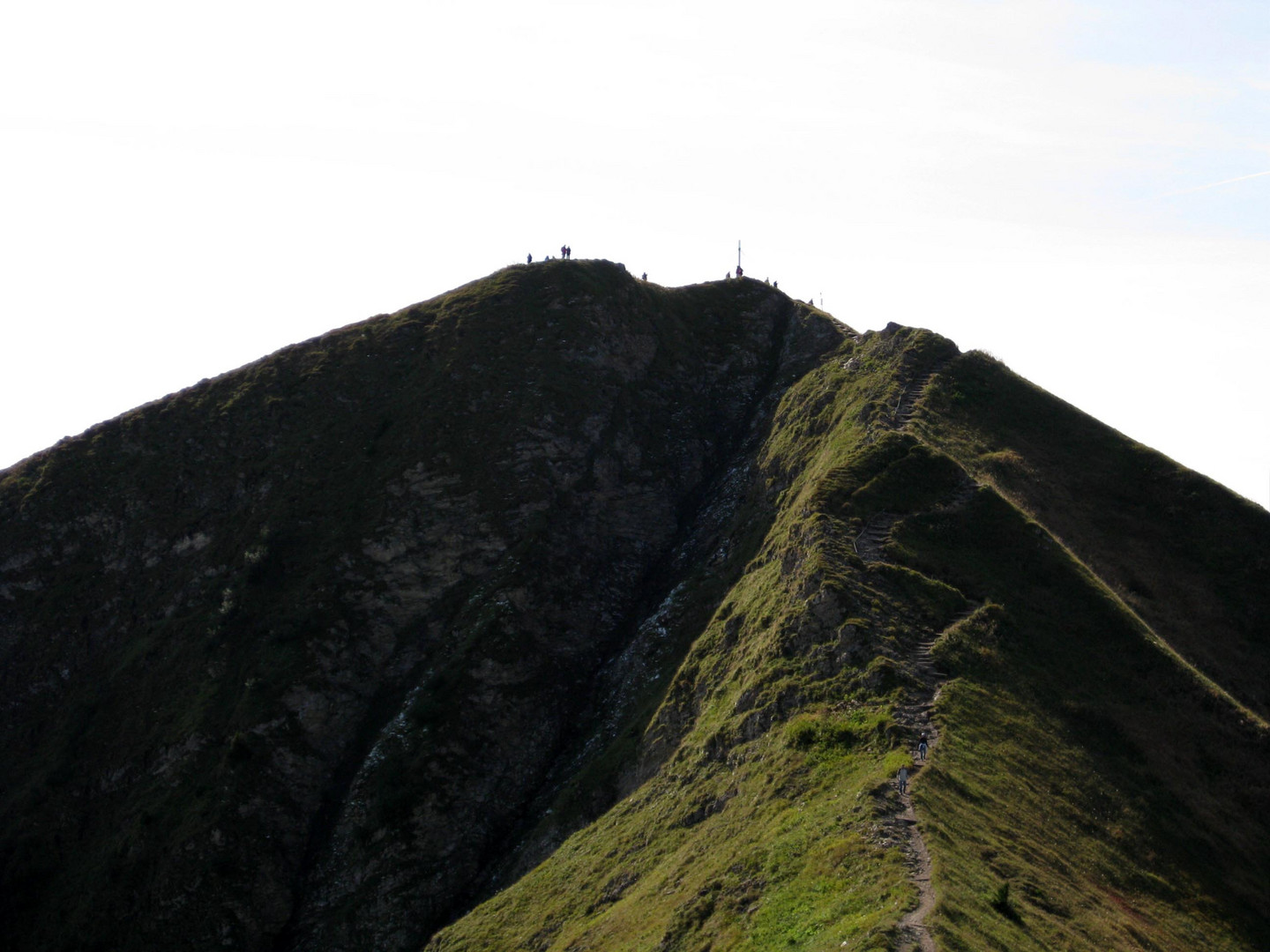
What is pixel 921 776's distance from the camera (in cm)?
3152

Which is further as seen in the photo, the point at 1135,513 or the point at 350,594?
the point at 350,594

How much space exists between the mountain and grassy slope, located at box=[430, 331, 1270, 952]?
192mm

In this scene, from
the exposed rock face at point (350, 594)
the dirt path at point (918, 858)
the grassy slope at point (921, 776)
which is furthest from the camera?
A: the exposed rock face at point (350, 594)

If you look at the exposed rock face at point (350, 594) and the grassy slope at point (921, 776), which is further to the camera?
the exposed rock face at point (350, 594)

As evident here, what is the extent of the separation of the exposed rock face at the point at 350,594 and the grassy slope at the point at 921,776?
1122 centimetres

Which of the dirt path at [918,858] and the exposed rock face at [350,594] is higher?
the exposed rock face at [350,594]

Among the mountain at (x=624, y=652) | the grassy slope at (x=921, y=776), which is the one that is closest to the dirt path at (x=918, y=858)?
the mountain at (x=624, y=652)

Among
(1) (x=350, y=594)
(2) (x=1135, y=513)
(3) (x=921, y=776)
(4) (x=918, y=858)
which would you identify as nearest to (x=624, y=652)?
(1) (x=350, y=594)

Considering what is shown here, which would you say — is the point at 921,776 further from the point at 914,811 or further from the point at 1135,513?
the point at 1135,513

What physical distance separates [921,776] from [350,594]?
149ft

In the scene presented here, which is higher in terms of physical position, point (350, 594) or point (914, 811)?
point (350, 594)

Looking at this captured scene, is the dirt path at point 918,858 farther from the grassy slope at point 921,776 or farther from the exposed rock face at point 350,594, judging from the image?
the exposed rock face at point 350,594

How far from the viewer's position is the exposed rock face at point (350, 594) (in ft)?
178

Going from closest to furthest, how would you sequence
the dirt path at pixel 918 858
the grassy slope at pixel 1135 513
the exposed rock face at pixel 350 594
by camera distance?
the dirt path at pixel 918 858
the grassy slope at pixel 1135 513
the exposed rock face at pixel 350 594
